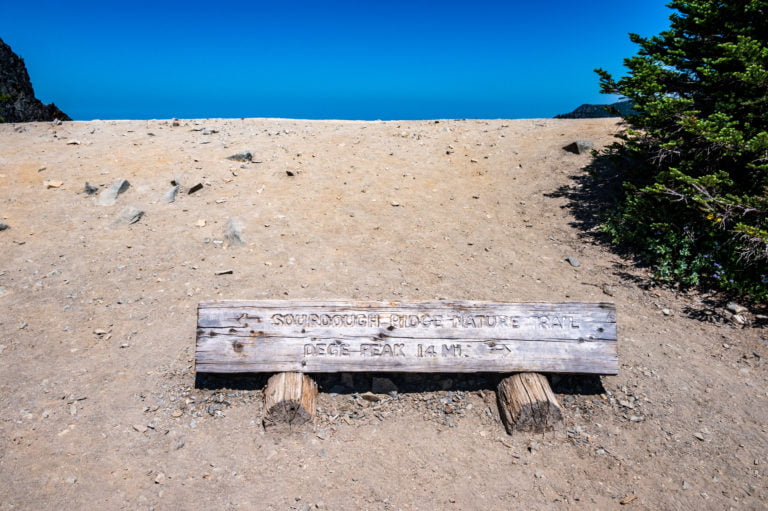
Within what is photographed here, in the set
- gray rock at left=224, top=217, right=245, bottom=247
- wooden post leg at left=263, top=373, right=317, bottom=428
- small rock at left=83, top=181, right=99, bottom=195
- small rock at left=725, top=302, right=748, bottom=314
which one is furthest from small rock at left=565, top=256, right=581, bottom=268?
small rock at left=83, top=181, right=99, bottom=195

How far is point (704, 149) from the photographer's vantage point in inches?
284

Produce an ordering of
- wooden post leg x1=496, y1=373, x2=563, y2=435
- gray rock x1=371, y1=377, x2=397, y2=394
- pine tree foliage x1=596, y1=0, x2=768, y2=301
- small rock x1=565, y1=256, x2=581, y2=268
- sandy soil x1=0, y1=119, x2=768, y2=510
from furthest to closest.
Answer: small rock x1=565, y1=256, x2=581, y2=268
pine tree foliage x1=596, y1=0, x2=768, y2=301
gray rock x1=371, y1=377, x2=397, y2=394
wooden post leg x1=496, y1=373, x2=563, y2=435
sandy soil x1=0, y1=119, x2=768, y2=510

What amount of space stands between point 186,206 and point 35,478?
21.4ft

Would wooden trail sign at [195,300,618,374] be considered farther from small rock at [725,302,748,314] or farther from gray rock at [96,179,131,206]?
gray rock at [96,179,131,206]

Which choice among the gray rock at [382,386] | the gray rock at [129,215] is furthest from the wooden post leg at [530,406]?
the gray rock at [129,215]

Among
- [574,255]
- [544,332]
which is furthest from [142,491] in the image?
[574,255]

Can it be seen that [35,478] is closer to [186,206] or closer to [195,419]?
[195,419]

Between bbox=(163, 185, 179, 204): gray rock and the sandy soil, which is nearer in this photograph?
the sandy soil

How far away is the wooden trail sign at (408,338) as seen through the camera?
4566 mm

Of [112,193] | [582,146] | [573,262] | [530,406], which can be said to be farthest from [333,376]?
[582,146]

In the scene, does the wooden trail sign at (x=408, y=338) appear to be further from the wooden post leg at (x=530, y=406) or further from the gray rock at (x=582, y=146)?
the gray rock at (x=582, y=146)

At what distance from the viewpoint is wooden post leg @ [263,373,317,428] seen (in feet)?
14.3

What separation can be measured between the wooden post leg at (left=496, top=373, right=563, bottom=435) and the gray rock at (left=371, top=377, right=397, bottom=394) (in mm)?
1279

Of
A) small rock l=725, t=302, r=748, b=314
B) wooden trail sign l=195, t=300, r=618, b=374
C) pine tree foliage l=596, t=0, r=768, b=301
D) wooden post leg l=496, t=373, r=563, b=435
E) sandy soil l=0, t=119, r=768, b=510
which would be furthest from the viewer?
pine tree foliage l=596, t=0, r=768, b=301
